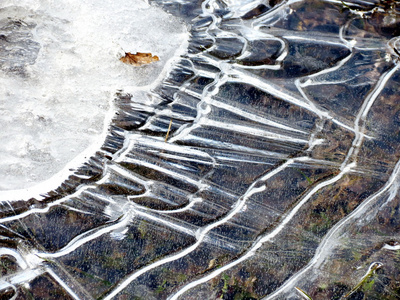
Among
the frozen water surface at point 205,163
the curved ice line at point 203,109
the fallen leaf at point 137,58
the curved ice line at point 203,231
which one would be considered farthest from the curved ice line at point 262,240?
the fallen leaf at point 137,58

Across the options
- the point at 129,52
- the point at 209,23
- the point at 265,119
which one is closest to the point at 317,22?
the point at 209,23

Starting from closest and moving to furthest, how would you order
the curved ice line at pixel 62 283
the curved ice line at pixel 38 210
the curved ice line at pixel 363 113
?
1. the curved ice line at pixel 62 283
2. the curved ice line at pixel 38 210
3. the curved ice line at pixel 363 113

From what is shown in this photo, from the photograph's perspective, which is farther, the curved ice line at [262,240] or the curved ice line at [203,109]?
the curved ice line at [203,109]

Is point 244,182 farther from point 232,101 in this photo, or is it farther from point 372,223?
point 372,223

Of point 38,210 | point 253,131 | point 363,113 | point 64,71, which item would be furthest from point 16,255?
point 363,113

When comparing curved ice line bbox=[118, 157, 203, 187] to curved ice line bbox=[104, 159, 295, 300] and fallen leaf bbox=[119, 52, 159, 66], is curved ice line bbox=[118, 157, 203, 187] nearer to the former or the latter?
curved ice line bbox=[104, 159, 295, 300]

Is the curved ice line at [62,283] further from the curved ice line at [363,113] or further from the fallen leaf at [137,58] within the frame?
the curved ice line at [363,113]

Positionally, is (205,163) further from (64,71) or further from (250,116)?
(64,71)
